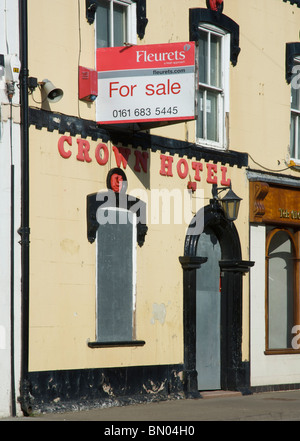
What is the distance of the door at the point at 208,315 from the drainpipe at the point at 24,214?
4086 mm

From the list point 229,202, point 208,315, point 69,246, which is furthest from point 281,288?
point 69,246

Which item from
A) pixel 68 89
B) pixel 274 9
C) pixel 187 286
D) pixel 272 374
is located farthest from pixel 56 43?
pixel 272 374

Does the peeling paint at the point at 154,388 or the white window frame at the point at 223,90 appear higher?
the white window frame at the point at 223,90

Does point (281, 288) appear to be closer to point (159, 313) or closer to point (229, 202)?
point (229, 202)

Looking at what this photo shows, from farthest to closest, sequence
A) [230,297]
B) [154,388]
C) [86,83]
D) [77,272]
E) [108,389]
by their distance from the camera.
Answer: [230,297], [154,388], [108,389], [86,83], [77,272]

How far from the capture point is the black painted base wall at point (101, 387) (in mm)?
12688

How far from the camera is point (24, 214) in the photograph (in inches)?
491

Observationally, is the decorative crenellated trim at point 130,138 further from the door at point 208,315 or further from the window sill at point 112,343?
the window sill at point 112,343

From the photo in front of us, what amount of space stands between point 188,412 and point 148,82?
4.52 m

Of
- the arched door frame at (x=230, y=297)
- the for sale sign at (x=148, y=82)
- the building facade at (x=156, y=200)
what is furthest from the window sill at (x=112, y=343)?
the for sale sign at (x=148, y=82)

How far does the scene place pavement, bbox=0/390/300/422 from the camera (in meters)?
11.9

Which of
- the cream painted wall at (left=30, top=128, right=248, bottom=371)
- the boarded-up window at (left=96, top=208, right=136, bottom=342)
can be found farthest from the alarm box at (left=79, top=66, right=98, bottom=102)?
the boarded-up window at (left=96, top=208, right=136, bottom=342)

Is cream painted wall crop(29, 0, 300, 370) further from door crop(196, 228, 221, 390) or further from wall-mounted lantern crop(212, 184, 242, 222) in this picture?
door crop(196, 228, 221, 390)

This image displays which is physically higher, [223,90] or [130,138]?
[223,90]
